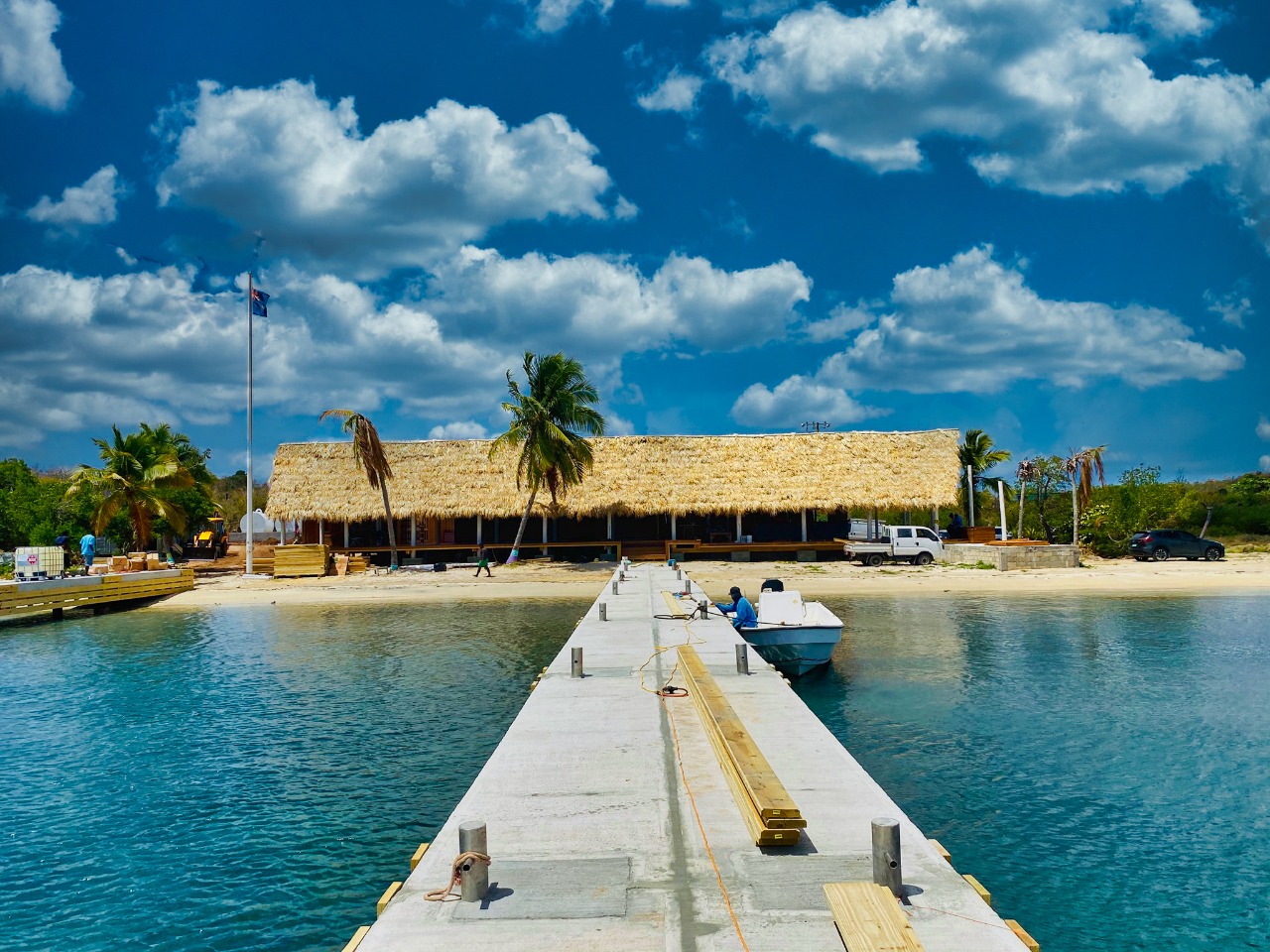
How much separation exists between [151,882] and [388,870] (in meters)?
2.05

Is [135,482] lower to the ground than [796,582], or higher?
higher

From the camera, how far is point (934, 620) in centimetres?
2105

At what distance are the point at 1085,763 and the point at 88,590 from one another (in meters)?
28.0

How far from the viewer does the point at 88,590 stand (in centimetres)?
2678

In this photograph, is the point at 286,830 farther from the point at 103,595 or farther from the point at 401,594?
the point at 103,595

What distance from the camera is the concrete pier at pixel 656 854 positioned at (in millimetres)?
4402

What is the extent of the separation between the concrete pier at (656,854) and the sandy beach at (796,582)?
18090 mm

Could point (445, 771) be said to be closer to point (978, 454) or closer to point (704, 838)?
point (704, 838)

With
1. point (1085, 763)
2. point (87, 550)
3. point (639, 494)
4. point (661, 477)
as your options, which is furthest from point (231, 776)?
point (661, 477)

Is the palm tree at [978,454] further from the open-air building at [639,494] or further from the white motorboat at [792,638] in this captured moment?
the white motorboat at [792,638]

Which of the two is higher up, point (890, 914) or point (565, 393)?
point (565, 393)

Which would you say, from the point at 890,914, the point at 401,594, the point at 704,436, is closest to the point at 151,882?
the point at 890,914

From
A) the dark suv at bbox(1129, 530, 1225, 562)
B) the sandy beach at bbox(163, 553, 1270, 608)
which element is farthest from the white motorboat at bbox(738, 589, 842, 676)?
the dark suv at bbox(1129, 530, 1225, 562)

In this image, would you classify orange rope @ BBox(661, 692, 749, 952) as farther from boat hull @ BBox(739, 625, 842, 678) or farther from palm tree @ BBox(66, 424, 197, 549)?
palm tree @ BBox(66, 424, 197, 549)
